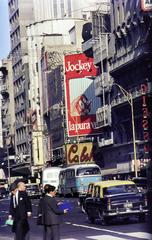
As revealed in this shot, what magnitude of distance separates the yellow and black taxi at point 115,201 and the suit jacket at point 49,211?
1153 centimetres

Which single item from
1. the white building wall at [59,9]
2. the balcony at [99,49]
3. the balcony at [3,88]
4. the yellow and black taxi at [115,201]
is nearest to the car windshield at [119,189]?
the yellow and black taxi at [115,201]

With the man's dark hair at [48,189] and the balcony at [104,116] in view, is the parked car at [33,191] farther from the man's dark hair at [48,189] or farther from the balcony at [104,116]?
the man's dark hair at [48,189]

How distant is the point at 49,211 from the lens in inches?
541

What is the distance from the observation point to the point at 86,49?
97.7 m

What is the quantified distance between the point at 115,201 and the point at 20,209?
455 inches

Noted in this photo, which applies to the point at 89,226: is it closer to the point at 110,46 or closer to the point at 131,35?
the point at 131,35

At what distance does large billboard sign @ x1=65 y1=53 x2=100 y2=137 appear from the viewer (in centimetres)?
10150

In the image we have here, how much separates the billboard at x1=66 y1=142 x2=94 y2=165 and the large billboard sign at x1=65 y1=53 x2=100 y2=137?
16.1 ft

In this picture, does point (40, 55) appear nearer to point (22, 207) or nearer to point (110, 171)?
point (110, 171)

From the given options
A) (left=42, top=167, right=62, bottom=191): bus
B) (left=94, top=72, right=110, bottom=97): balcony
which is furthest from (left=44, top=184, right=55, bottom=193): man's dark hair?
(left=94, top=72, right=110, bottom=97): balcony

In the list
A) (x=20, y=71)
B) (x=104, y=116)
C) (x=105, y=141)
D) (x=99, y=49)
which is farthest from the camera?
(x=20, y=71)

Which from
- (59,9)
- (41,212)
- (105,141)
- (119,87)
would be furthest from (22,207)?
(59,9)

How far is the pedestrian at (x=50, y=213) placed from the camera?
13734mm

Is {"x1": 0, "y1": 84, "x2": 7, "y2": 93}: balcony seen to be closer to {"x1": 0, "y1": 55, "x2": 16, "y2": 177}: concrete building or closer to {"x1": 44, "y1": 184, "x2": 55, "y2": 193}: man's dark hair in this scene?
{"x1": 0, "y1": 55, "x2": 16, "y2": 177}: concrete building
